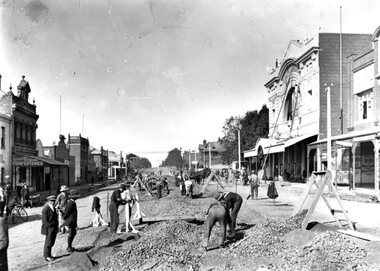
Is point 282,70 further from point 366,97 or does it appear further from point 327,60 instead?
point 366,97

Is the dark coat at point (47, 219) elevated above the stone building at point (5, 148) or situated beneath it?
situated beneath

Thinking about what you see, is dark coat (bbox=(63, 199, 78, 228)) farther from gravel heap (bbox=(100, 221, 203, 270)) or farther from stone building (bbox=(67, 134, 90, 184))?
stone building (bbox=(67, 134, 90, 184))

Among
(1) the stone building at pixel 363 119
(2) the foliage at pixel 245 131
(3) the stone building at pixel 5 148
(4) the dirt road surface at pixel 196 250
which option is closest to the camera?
(4) the dirt road surface at pixel 196 250

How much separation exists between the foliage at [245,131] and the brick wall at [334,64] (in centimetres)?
2714

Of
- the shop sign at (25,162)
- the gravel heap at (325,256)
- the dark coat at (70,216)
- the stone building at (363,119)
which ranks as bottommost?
the gravel heap at (325,256)

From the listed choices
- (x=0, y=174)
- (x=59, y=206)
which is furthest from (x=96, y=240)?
(x=0, y=174)

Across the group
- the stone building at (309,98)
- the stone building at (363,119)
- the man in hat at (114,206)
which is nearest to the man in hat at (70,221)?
the man in hat at (114,206)

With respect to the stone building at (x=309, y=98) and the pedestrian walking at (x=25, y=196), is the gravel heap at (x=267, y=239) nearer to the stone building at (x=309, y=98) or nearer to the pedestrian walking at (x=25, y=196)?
the pedestrian walking at (x=25, y=196)

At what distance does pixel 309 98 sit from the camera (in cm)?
3822

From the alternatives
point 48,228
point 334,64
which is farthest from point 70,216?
point 334,64

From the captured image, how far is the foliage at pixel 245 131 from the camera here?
64.0 metres

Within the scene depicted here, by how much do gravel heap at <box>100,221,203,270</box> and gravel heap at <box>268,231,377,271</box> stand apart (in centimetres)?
192

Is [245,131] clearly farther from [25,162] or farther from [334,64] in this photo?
[25,162]

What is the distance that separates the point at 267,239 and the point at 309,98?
29.7 meters
